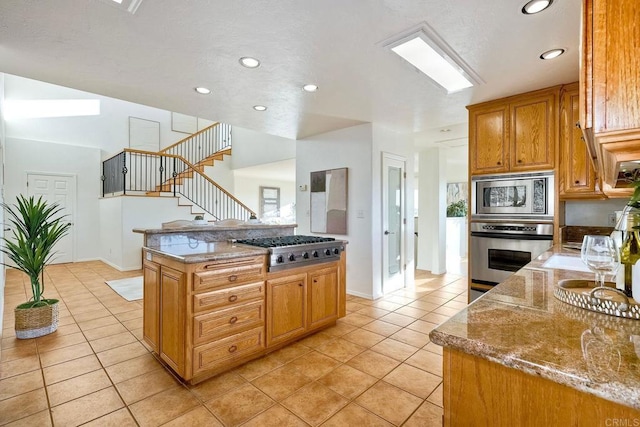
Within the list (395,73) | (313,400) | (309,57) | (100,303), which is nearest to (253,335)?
(313,400)

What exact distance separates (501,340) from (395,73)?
232cm

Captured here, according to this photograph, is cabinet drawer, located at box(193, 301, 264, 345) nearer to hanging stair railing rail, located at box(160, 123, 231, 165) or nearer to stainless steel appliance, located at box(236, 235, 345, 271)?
stainless steel appliance, located at box(236, 235, 345, 271)

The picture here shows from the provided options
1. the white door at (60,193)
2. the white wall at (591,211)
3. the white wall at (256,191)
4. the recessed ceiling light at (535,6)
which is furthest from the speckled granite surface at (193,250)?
the white wall at (256,191)

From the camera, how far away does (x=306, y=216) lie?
5.07m

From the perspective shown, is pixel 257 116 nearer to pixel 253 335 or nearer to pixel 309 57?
pixel 309 57

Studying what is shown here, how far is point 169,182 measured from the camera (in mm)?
7520

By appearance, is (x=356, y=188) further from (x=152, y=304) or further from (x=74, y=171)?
(x=74, y=171)

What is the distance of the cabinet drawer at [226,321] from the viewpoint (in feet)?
6.86

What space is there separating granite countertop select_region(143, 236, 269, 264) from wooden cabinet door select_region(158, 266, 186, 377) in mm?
122

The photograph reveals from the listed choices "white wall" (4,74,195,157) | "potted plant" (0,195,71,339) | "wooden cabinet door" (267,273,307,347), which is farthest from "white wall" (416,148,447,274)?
"white wall" (4,74,195,157)

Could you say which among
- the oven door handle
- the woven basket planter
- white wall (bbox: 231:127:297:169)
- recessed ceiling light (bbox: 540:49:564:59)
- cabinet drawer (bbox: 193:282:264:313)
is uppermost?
white wall (bbox: 231:127:297:169)

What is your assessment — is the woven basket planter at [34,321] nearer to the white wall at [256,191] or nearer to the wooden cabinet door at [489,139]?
the wooden cabinet door at [489,139]

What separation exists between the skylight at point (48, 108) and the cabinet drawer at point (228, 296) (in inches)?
296

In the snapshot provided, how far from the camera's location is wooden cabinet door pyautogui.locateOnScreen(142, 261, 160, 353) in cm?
238
